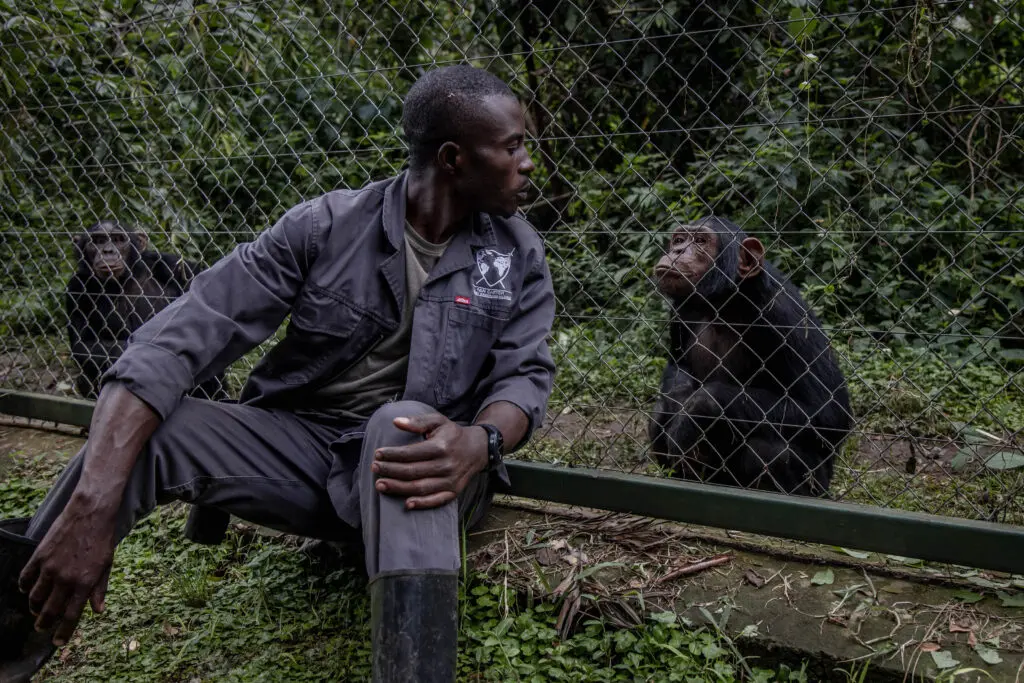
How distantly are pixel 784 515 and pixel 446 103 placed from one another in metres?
1.48

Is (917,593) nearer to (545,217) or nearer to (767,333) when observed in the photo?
(767,333)

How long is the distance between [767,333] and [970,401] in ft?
3.96

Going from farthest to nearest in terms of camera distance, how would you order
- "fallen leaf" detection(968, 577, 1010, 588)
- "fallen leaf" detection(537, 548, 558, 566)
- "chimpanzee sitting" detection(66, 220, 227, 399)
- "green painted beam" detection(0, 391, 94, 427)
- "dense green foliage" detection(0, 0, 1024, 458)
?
1. "chimpanzee sitting" detection(66, 220, 227, 399)
2. "dense green foliage" detection(0, 0, 1024, 458)
3. "green painted beam" detection(0, 391, 94, 427)
4. "fallen leaf" detection(537, 548, 558, 566)
5. "fallen leaf" detection(968, 577, 1010, 588)

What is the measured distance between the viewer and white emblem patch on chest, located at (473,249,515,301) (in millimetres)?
2562

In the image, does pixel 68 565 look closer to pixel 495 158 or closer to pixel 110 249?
pixel 495 158

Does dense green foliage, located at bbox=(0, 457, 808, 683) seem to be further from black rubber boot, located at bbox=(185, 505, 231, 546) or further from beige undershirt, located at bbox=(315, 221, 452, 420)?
beige undershirt, located at bbox=(315, 221, 452, 420)

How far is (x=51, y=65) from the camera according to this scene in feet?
14.4

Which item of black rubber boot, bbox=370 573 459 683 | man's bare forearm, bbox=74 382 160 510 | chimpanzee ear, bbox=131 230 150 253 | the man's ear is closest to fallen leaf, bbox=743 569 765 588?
black rubber boot, bbox=370 573 459 683

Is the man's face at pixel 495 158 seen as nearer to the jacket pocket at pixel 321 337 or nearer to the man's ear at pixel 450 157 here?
the man's ear at pixel 450 157

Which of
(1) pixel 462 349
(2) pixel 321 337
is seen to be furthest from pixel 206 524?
(1) pixel 462 349

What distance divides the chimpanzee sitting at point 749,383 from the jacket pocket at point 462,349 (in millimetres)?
980

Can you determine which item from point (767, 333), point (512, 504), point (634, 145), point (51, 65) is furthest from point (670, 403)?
point (51, 65)

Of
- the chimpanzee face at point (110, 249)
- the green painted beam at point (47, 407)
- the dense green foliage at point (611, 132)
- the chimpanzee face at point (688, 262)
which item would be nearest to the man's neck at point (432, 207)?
the dense green foliage at point (611, 132)

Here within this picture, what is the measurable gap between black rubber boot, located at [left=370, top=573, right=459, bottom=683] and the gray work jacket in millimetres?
619
